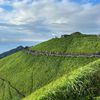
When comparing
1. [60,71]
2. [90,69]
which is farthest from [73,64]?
[90,69]

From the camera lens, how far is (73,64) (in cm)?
19362

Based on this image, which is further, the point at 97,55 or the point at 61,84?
the point at 97,55

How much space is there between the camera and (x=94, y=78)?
1834 inches

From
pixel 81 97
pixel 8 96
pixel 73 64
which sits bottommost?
pixel 8 96

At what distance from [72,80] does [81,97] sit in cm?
312

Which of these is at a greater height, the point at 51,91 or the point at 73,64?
the point at 51,91

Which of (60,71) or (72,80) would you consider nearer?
(72,80)

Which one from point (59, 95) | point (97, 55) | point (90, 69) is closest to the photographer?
point (59, 95)

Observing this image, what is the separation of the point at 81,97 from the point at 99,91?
8.47 feet

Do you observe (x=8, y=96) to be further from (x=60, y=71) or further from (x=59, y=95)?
(x=59, y=95)

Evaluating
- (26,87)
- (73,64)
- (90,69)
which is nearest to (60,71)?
(73,64)

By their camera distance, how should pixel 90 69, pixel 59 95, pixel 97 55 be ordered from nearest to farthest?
pixel 59 95 < pixel 90 69 < pixel 97 55

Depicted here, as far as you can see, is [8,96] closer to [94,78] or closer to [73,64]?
[73,64]

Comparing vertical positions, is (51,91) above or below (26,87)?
above
